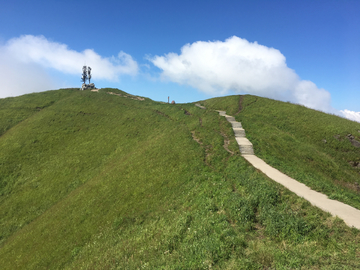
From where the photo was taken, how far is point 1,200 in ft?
87.2

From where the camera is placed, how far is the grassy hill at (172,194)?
8.98 meters

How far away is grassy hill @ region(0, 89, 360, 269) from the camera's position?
29.5 feet

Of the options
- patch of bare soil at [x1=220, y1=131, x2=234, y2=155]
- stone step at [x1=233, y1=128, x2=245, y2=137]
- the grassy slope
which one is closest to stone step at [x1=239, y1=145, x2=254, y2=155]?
the grassy slope

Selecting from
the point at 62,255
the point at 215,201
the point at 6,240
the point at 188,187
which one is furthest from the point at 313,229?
the point at 6,240

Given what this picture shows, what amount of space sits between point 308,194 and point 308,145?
18972mm

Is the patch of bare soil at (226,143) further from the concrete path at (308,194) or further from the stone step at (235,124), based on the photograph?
the stone step at (235,124)

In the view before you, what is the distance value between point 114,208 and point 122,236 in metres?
4.45

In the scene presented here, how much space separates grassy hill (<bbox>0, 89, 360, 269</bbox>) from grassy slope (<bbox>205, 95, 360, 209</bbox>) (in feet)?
0.66

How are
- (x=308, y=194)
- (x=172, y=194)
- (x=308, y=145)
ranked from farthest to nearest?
(x=308, y=145), (x=172, y=194), (x=308, y=194)

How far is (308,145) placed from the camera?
1101 inches

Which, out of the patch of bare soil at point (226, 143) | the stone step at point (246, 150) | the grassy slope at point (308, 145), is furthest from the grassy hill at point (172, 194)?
the stone step at point (246, 150)

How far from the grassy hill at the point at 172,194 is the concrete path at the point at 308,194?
0.96 metres

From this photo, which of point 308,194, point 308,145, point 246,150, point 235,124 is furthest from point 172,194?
point 308,145

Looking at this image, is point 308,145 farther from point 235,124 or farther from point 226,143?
point 226,143
